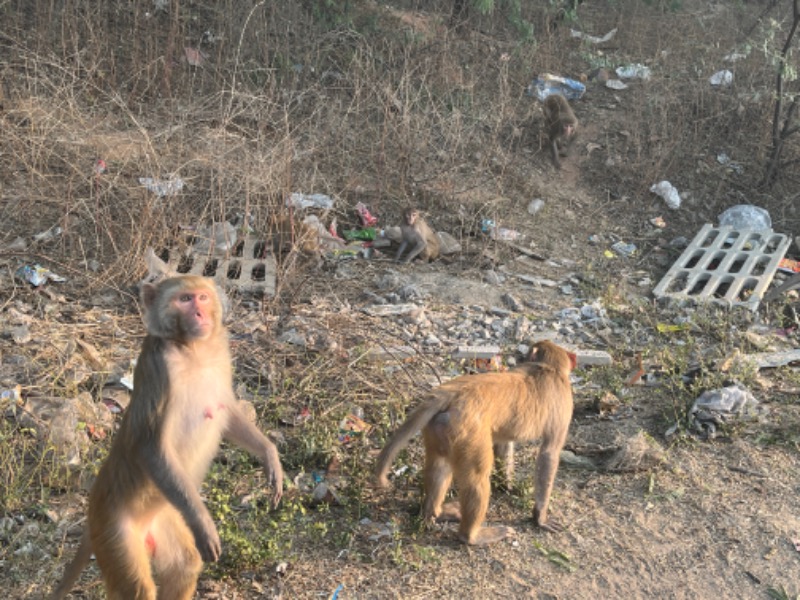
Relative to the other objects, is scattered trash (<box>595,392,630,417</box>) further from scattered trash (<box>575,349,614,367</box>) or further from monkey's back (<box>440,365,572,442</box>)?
monkey's back (<box>440,365,572,442</box>)

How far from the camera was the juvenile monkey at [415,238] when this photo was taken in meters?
8.35

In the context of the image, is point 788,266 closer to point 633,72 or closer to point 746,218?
point 746,218

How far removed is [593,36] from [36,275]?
9.39 metres

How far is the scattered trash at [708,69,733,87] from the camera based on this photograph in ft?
38.3

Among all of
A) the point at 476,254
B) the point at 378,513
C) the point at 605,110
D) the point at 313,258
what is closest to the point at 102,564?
the point at 378,513

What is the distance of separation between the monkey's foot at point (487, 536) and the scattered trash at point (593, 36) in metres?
9.96

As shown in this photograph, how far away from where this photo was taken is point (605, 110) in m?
11.6

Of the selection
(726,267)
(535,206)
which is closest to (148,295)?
(726,267)

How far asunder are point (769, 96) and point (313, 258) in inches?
255

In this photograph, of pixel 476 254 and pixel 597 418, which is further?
pixel 476 254

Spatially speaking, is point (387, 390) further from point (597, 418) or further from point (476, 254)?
point (476, 254)

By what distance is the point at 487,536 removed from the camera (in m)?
4.62

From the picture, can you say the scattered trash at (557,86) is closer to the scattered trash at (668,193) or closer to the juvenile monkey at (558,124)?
the juvenile monkey at (558,124)

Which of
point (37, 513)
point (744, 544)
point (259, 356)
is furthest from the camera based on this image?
point (259, 356)
